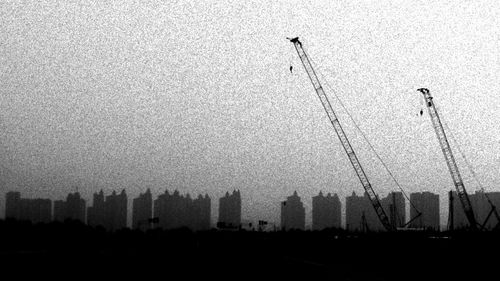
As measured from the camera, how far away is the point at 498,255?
4356 cm

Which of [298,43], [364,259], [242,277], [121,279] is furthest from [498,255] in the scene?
[298,43]

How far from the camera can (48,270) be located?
31.0 m

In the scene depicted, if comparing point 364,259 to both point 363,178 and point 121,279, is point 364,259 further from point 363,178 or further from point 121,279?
point 363,178

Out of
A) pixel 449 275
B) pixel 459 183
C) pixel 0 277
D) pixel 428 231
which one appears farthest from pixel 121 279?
pixel 459 183

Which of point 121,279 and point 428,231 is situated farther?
point 428,231

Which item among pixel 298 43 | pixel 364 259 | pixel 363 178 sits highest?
pixel 298 43

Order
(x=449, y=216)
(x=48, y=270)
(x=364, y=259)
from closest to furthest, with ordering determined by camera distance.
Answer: (x=48, y=270) < (x=364, y=259) < (x=449, y=216)

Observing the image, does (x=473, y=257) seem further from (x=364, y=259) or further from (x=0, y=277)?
(x=0, y=277)

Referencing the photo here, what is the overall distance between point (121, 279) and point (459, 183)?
445ft

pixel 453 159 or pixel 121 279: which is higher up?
pixel 453 159

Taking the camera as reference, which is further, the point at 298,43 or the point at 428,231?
the point at 428,231

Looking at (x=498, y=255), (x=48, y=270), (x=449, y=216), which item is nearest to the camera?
(x=48, y=270)

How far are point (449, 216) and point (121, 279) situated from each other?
460 feet

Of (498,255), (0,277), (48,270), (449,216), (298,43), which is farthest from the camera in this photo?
(449,216)
